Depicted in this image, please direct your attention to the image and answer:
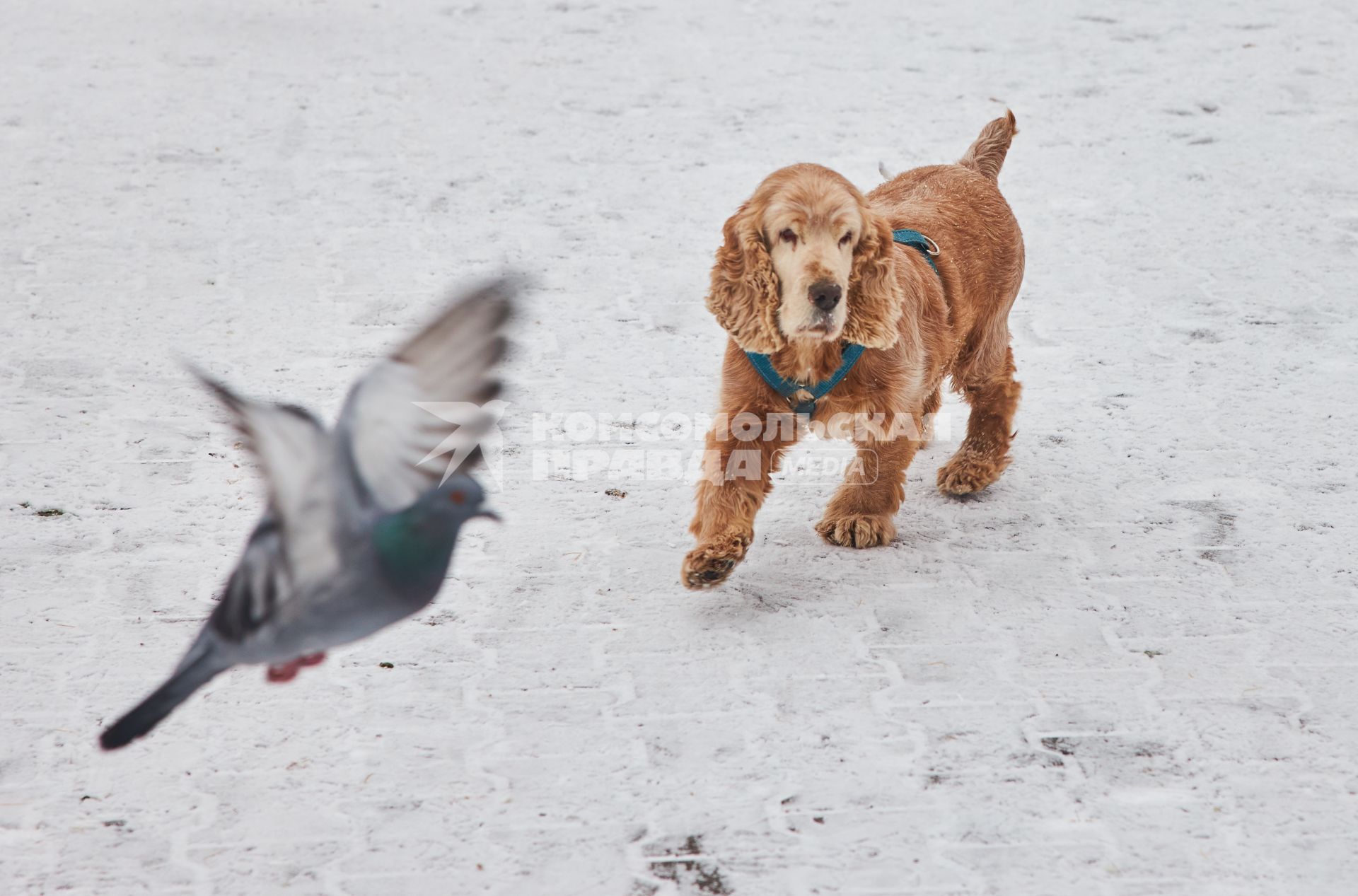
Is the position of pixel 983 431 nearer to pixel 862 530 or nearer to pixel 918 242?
pixel 862 530

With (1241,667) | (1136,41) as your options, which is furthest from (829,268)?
(1136,41)

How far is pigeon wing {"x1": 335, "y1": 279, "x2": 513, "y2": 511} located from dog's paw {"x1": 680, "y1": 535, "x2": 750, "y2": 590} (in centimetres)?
217

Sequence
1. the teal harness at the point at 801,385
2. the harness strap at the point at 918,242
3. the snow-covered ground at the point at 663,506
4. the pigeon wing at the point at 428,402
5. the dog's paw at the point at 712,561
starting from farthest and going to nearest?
the harness strap at the point at 918,242 < the dog's paw at the point at 712,561 < the teal harness at the point at 801,385 < the snow-covered ground at the point at 663,506 < the pigeon wing at the point at 428,402

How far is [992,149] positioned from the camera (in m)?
4.50

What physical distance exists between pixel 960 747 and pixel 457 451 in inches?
82.0

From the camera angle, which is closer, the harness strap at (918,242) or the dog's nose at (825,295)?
the dog's nose at (825,295)

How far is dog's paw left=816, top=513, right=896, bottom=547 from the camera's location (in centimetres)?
401

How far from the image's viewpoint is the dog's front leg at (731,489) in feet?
12.0

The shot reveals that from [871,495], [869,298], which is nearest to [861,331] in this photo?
[869,298]

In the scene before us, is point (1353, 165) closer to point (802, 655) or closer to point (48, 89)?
point (802, 655)

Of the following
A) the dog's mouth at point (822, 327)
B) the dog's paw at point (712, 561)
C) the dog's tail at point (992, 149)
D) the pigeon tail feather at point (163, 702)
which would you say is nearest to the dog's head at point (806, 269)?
the dog's mouth at point (822, 327)

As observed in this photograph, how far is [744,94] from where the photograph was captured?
7.64m

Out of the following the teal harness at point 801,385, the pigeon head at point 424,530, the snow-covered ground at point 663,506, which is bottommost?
the snow-covered ground at point 663,506

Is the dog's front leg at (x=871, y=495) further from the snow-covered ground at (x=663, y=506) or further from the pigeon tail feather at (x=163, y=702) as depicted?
the pigeon tail feather at (x=163, y=702)
